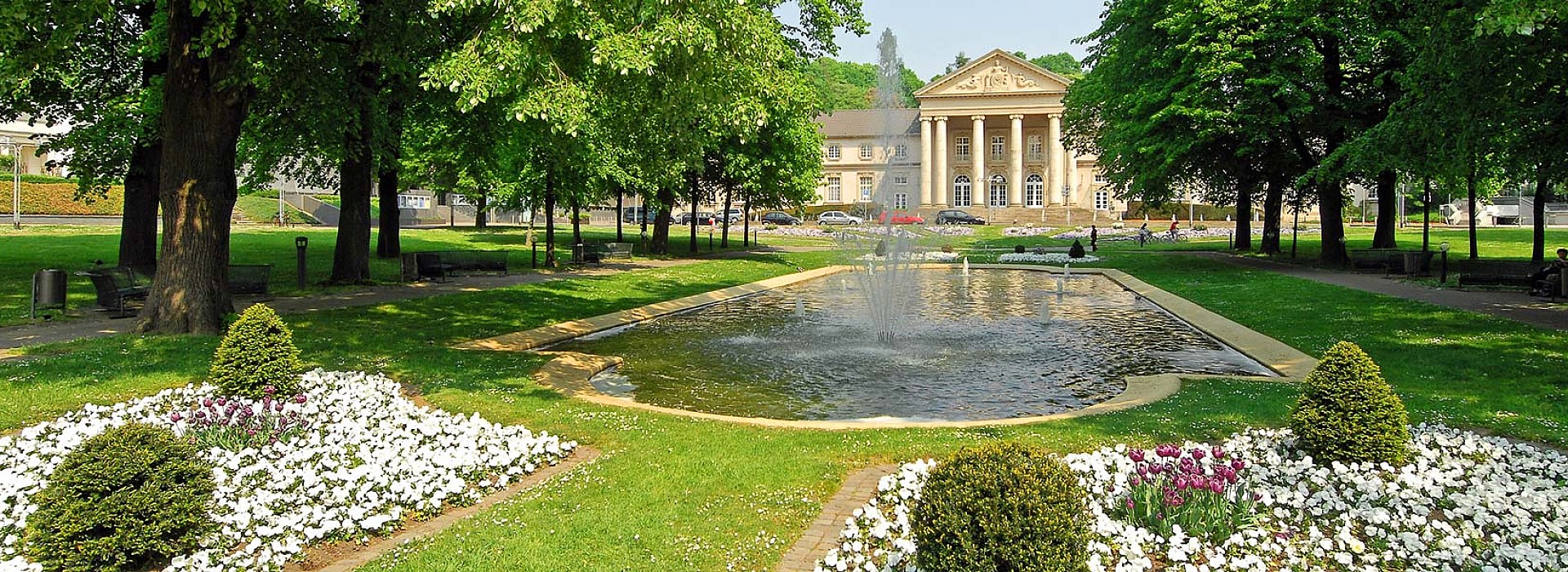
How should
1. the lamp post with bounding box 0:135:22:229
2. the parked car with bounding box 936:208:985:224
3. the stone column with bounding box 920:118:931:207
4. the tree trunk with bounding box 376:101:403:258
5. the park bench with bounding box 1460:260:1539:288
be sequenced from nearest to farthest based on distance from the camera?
1. the tree trunk with bounding box 376:101:403:258
2. the park bench with bounding box 1460:260:1539:288
3. the lamp post with bounding box 0:135:22:229
4. the parked car with bounding box 936:208:985:224
5. the stone column with bounding box 920:118:931:207

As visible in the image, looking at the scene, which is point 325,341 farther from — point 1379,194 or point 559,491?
point 1379,194

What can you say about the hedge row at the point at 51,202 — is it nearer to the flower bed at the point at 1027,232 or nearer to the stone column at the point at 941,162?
the flower bed at the point at 1027,232

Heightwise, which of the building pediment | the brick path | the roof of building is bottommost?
the brick path

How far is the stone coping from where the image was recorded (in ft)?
32.4

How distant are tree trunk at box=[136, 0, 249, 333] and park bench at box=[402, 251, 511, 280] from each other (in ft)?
34.6

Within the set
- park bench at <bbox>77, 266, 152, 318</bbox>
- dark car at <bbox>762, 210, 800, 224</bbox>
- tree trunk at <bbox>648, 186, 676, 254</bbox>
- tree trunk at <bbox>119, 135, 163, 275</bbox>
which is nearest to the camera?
park bench at <bbox>77, 266, 152, 318</bbox>

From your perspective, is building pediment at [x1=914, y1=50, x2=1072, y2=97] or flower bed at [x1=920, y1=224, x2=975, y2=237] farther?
building pediment at [x1=914, y1=50, x2=1072, y2=97]

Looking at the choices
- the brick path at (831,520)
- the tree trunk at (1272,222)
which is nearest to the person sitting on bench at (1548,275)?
the tree trunk at (1272,222)

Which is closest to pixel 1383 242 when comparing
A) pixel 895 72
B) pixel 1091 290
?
pixel 1091 290

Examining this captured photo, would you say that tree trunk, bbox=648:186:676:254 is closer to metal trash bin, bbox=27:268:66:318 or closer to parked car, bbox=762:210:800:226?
metal trash bin, bbox=27:268:66:318

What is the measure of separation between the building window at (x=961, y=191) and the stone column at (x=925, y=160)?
11.5ft

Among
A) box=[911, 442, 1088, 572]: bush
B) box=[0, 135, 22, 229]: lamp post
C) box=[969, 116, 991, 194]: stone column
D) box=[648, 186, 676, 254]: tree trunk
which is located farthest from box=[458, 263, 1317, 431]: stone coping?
box=[969, 116, 991, 194]: stone column

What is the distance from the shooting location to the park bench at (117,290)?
55.8ft

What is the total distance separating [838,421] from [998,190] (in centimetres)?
9443
